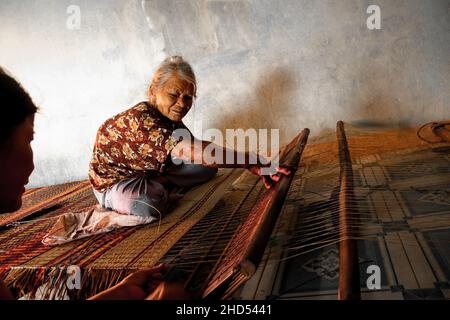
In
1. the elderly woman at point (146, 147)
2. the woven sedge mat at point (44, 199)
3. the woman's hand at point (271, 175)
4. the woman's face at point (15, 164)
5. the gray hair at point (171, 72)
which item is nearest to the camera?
the woman's face at point (15, 164)

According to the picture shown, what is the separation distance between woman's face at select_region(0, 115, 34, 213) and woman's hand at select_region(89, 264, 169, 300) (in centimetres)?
42

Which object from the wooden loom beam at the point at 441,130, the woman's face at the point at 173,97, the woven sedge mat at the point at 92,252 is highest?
the woman's face at the point at 173,97

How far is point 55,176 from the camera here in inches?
180

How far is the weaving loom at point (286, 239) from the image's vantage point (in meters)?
1.29

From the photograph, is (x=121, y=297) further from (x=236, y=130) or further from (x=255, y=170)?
(x=236, y=130)

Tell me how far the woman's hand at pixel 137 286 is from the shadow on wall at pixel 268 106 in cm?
263

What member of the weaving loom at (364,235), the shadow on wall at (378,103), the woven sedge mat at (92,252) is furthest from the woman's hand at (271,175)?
the shadow on wall at (378,103)

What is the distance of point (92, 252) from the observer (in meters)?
1.94

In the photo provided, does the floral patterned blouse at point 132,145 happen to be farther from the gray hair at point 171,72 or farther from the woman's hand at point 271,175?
the woman's hand at point 271,175

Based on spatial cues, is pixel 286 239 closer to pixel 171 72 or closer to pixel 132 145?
pixel 132 145

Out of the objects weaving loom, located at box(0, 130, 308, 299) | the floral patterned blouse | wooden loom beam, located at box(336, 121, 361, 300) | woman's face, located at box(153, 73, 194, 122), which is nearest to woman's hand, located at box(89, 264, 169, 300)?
weaving loom, located at box(0, 130, 308, 299)

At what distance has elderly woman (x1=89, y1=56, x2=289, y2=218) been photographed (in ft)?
7.36

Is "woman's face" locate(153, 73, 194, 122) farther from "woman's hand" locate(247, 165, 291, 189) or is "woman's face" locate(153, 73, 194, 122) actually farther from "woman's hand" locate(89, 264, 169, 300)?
"woman's hand" locate(89, 264, 169, 300)

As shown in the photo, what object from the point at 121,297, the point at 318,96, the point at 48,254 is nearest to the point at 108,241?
the point at 48,254
